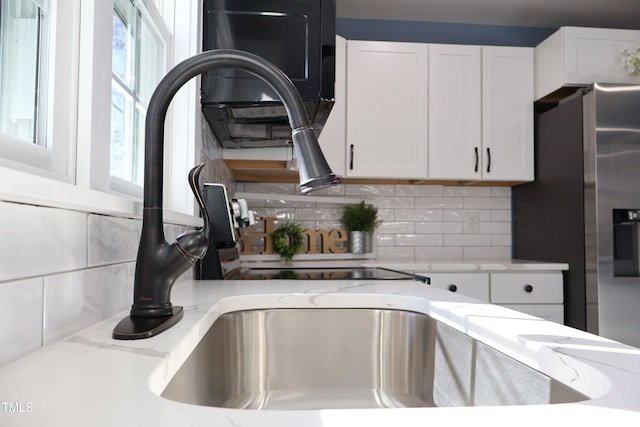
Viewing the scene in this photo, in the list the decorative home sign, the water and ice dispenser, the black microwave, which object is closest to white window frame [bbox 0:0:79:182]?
the black microwave

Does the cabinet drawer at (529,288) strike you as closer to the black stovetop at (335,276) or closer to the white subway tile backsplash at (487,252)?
the white subway tile backsplash at (487,252)

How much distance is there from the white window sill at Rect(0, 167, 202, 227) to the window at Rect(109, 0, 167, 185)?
18.2 inches

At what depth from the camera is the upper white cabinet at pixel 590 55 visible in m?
2.72

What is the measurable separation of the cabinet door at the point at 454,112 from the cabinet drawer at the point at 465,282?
0.63 meters

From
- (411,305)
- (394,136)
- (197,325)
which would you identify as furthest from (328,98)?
(394,136)

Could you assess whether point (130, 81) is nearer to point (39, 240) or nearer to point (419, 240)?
point (39, 240)

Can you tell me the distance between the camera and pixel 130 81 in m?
1.27

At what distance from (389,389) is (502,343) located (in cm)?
42

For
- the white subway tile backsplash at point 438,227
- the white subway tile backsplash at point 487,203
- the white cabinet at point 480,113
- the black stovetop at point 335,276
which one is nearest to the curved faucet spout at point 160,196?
the black stovetop at point 335,276

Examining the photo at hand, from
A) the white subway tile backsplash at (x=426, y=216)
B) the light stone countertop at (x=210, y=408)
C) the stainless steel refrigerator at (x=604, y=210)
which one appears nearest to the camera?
the light stone countertop at (x=210, y=408)

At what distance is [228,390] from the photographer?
91cm

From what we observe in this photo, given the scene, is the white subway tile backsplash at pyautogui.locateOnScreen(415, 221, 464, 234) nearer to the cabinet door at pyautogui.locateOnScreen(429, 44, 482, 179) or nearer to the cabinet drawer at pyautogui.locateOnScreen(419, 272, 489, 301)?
the cabinet door at pyautogui.locateOnScreen(429, 44, 482, 179)

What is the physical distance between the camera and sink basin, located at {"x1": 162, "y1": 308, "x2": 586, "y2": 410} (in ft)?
2.85

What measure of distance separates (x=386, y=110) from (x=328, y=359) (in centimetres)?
213
